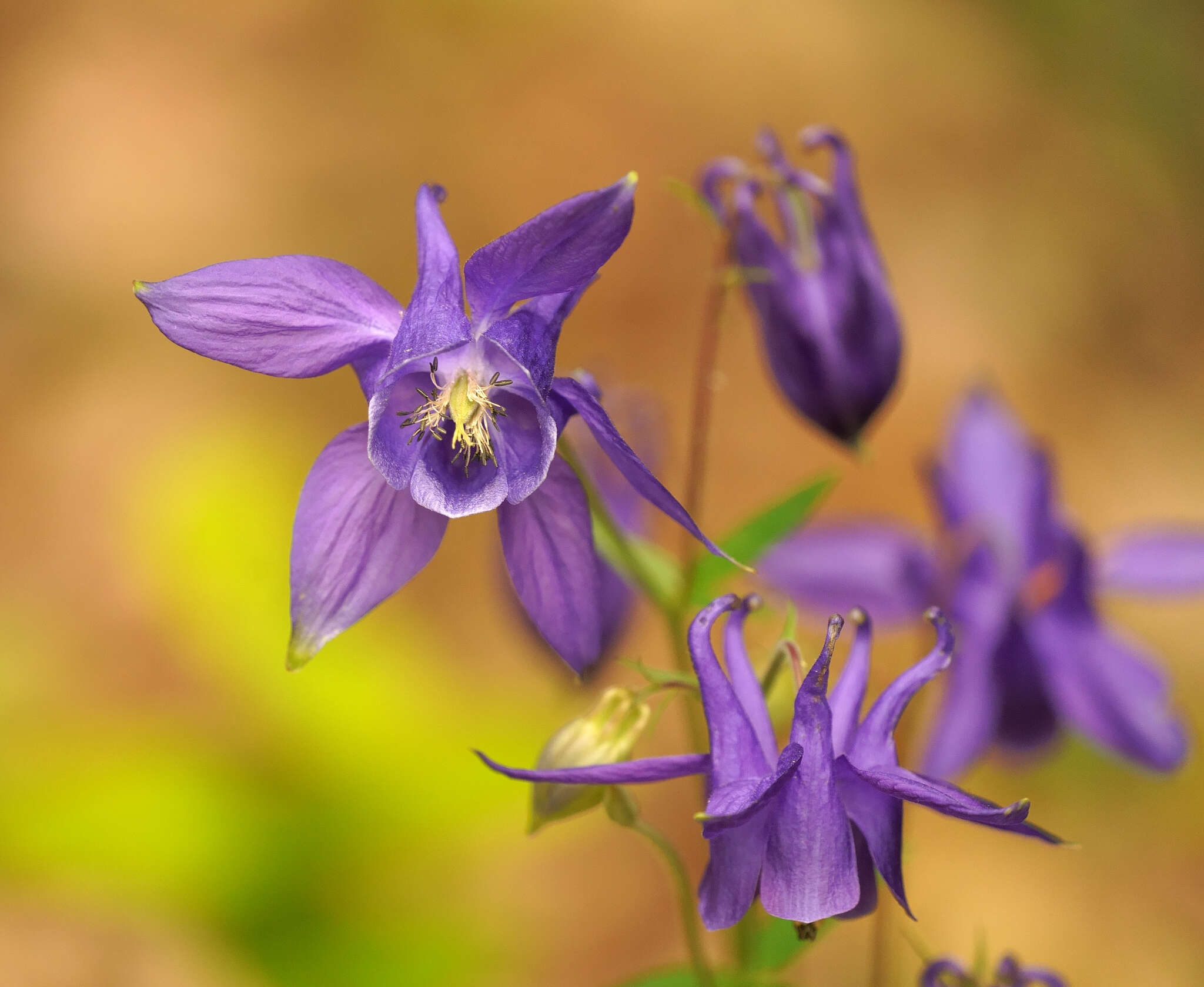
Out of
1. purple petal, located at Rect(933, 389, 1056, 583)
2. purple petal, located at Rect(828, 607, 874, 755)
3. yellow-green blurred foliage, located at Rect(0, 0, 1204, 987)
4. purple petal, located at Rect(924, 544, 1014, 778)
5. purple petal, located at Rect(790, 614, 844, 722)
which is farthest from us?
yellow-green blurred foliage, located at Rect(0, 0, 1204, 987)

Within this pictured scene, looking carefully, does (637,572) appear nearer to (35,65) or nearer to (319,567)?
(319,567)

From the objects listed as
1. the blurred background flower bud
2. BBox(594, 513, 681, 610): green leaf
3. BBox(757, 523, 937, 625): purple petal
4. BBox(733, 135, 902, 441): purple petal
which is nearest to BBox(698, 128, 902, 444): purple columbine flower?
BBox(733, 135, 902, 441): purple petal

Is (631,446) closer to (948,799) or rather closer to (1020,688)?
(1020,688)

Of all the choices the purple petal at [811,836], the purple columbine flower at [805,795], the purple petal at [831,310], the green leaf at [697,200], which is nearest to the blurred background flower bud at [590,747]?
the purple columbine flower at [805,795]

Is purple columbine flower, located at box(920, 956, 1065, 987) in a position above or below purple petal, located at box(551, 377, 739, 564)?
below

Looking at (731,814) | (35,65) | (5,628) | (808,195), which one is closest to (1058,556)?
(808,195)

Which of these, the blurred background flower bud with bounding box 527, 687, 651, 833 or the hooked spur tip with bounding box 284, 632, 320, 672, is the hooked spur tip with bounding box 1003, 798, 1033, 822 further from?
the hooked spur tip with bounding box 284, 632, 320, 672
